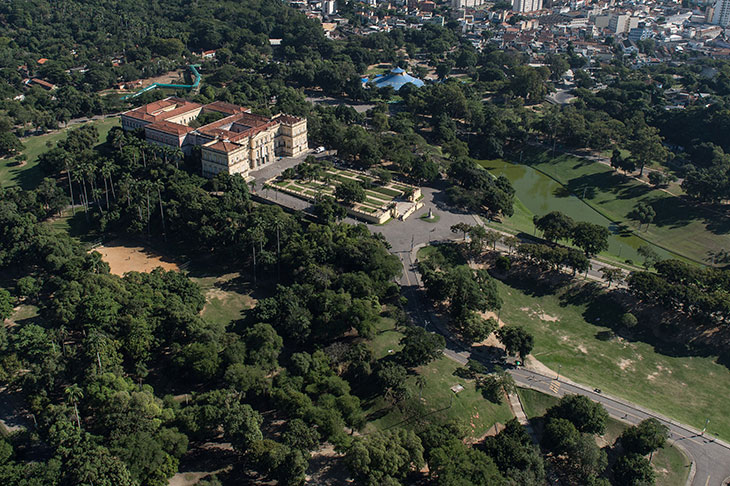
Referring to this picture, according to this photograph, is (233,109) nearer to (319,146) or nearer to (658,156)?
(319,146)

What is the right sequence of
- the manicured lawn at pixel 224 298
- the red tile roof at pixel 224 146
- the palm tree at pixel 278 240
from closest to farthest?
the manicured lawn at pixel 224 298, the palm tree at pixel 278 240, the red tile roof at pixel 224 146

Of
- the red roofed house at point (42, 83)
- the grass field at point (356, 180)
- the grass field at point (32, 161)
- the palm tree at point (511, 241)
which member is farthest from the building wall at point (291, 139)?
the red roofed house at point (42, 83)

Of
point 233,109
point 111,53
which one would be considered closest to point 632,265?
point 233,109

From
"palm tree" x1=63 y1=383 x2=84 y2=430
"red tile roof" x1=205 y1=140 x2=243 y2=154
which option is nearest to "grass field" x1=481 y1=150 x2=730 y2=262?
"red tile roof" x1=205 y1=140 x2=243 y2=154

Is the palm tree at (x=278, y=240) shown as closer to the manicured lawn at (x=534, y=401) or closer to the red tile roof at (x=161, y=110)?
the manicured lawn at (x=534, y=401)

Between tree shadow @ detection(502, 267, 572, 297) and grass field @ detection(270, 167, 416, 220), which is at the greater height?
grass field @ detection(270, 167, 416, 220)

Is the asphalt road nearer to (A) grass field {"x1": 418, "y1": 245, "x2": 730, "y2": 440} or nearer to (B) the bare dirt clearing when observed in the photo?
(A) grass field {"x1": 418, "y1": 245, "x2": 730, "y2": 440}

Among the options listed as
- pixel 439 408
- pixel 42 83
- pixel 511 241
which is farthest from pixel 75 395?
pixel 42 83
